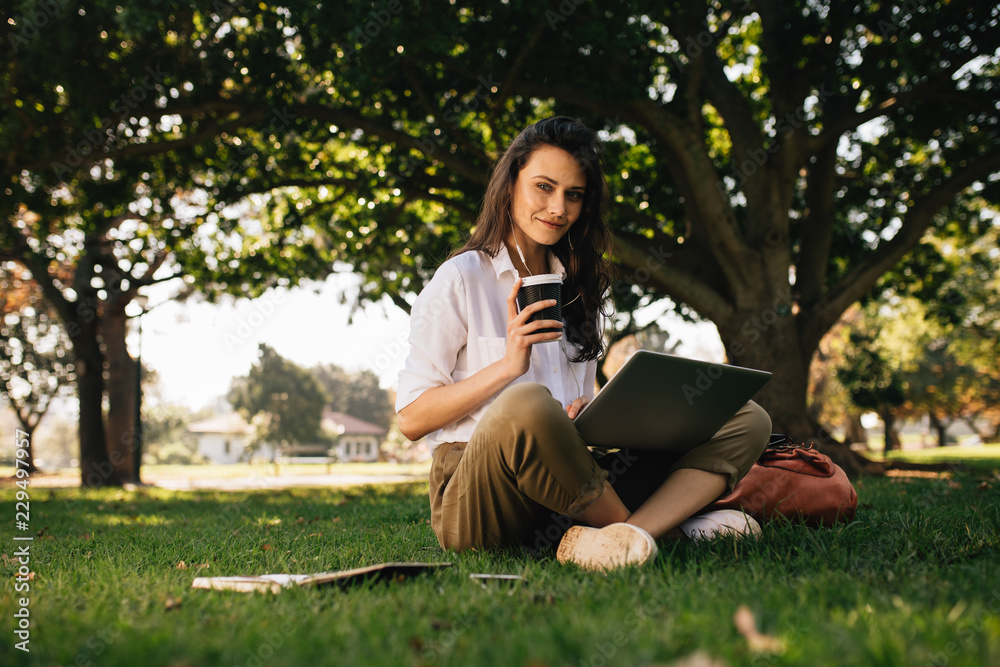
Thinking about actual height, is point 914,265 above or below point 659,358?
above

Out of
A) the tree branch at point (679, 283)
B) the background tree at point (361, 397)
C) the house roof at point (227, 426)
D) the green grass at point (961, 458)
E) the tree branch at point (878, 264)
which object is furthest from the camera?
the background tree at point (361, 397)

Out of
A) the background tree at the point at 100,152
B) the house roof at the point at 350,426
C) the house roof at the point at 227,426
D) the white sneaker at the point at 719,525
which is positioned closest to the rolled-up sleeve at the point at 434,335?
the white sneaker at the point at 719,525

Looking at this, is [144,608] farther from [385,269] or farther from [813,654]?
[385,269]

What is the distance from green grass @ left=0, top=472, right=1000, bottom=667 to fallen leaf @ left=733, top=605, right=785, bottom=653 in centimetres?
2

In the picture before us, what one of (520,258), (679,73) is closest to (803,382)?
(679,73)

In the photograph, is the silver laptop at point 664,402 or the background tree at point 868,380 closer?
the silver laptop at point 664,402

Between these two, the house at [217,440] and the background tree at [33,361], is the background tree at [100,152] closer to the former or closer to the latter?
the background tree at [33,361]

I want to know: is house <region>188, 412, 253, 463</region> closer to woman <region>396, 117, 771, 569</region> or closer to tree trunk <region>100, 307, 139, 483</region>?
tree trunk <region>100, 307, 139, 483</region>

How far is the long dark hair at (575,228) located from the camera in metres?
2.94

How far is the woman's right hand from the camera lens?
2.34 metres

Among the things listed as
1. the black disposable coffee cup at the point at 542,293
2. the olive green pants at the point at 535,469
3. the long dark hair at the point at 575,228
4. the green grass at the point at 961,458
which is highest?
the long dark hair at the point at 575,228

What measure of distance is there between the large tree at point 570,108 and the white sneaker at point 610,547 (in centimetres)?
593

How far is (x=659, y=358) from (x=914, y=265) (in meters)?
12.6

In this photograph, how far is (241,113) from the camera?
8.95m
